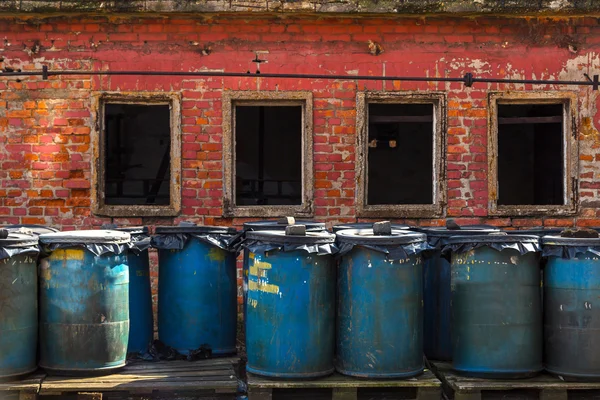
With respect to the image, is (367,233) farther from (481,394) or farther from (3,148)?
(3,148)

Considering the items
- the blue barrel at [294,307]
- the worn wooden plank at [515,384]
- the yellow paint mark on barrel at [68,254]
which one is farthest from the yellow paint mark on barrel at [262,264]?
the worn wooden plank at [515,384]

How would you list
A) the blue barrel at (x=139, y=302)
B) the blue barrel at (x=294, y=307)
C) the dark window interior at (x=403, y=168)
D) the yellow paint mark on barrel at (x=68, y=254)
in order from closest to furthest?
1. the blue barrel at (x=294, y=307)
2. the yellow paint mark on barrel at (x=68, y=254)
3. the blue barrel at (x=139, y=302)
4. the dark window interior at (x=403, y=168)

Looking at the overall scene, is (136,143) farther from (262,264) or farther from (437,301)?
(262,264)

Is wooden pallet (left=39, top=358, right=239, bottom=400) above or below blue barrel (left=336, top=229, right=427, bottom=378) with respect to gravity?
below

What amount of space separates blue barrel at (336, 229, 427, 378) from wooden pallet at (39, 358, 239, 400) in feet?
3.00

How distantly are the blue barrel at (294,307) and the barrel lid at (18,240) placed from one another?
1.64 meters

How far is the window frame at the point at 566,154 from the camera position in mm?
8789

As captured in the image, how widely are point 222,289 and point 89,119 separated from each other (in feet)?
10.7

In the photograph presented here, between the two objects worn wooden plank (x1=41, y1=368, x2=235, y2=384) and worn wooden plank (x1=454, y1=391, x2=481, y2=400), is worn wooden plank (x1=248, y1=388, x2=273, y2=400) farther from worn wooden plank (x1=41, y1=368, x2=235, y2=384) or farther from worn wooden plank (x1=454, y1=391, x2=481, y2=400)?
worn wooden plank (x1=454, y1=391, x2=481, y2=400)

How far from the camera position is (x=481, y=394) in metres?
5.39

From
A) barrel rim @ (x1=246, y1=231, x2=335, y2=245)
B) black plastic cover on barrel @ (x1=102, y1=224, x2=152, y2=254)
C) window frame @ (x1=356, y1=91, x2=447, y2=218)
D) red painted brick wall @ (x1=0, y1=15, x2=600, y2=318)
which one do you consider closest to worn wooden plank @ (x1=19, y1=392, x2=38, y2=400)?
black plastic cover on barrel @ (x1=102, y1=224, x2=152, y2=254)

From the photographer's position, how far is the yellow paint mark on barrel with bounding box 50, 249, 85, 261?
18.4 feet

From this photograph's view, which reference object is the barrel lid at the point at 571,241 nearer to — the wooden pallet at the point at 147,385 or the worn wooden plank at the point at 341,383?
the worn wooden plank at the point at 341,383

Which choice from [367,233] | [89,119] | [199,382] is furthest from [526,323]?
[89,119]
